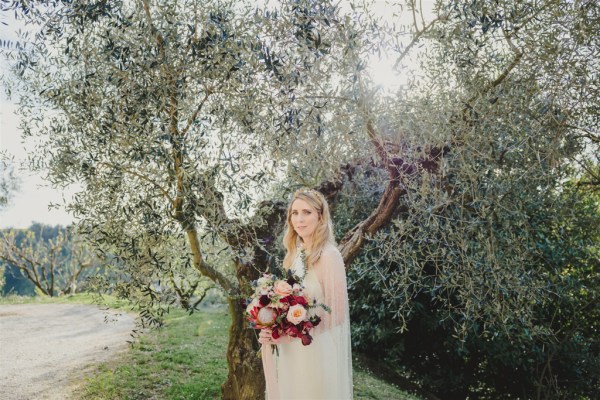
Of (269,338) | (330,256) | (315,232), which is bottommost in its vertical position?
(269,338)

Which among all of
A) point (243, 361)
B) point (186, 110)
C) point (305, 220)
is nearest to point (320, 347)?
point (305, 220)

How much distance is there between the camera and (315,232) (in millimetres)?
4824

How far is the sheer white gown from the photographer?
4.34 meters

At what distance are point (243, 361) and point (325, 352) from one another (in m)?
3.37

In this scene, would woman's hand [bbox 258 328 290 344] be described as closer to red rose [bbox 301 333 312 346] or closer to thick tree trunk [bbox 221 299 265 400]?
red rose [bbox 301 333 312 346]

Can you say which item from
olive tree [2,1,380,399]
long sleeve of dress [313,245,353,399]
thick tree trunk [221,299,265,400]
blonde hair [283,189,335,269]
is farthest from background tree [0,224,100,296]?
long sleeve of dress [313,245,353,399]

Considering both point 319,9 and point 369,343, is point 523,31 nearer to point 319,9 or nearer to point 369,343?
point 319,9

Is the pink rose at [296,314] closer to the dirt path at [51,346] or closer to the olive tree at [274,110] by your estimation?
the olive tree at [274,110]

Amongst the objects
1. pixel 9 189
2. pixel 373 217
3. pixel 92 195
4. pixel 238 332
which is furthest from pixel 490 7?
pixel 9 189

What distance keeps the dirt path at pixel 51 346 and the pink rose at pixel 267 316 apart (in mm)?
2932

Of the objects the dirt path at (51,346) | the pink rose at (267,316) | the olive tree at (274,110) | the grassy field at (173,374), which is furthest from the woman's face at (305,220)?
the grassy field at (173,374)

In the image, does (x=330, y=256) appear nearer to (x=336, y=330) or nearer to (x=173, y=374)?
(x=336, y=330)

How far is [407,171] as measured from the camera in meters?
7.16

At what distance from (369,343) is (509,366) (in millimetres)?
3438
